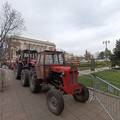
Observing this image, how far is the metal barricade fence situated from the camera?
16.1ft

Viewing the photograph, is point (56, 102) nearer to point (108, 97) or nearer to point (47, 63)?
point (108, 97)

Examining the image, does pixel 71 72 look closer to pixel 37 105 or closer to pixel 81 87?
pixel 81 87

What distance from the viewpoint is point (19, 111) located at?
19.2ft

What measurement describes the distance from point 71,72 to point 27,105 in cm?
219

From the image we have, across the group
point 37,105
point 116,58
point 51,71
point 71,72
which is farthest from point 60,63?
point 116,58

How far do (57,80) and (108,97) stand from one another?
2.23 meters

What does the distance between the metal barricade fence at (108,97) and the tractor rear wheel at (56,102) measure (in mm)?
1449

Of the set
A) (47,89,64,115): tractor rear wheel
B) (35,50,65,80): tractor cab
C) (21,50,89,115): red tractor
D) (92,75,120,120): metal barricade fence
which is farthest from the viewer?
(35,50,65,80): tractor cab

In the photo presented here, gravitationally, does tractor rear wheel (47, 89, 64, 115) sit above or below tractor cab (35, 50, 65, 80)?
below

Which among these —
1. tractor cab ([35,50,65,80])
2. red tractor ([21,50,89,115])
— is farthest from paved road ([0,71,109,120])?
tractor cab ([35,50,65,80])

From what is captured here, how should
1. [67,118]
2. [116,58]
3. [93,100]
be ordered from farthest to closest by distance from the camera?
[116,58], [93,100], [67,118]

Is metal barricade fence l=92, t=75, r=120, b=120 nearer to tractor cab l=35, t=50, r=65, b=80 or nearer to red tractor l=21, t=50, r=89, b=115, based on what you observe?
red tractor l=21, t=50, r=89, b=115

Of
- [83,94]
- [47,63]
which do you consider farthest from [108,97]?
[47,63]

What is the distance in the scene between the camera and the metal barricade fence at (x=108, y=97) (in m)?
4.91
